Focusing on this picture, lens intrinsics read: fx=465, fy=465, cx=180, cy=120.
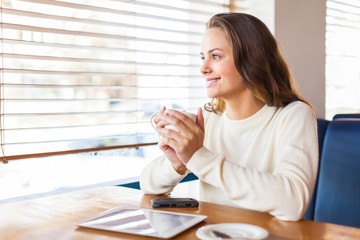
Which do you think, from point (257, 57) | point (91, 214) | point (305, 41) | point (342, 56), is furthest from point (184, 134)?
point (342, 56)

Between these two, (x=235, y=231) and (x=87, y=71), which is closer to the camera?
(x=235, y=231)

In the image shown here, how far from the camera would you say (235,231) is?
0.96 meters

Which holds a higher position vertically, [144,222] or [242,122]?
[242,122]

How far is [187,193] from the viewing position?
252cm

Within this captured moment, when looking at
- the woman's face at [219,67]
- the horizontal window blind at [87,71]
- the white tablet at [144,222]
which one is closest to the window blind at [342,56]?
the horizontal window blind at [87,71]

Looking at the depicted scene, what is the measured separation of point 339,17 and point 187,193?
1542 millimetres

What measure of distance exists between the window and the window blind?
A: 3.64 ft

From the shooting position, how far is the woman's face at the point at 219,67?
146 cm

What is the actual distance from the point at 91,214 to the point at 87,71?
32.3 inches

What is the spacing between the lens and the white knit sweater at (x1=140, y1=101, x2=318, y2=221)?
114 centimetres

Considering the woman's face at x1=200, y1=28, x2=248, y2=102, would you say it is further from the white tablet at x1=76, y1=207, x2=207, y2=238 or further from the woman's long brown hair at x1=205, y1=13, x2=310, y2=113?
the white tablet at x1=76, y1=207, x2=207, y2=238

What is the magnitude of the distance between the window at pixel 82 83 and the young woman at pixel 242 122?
49 centimetres

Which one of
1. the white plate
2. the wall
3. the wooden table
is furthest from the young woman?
the wall

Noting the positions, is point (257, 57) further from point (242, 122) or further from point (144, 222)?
point (144, 222)
